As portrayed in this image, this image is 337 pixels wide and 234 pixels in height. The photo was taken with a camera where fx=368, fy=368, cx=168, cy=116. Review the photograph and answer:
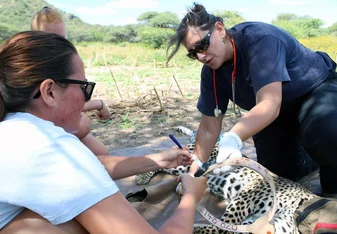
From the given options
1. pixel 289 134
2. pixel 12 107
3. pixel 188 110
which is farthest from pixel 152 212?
pixel 188 110

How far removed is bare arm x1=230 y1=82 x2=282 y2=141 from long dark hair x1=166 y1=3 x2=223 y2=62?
0.64 metres

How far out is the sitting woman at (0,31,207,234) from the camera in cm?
128

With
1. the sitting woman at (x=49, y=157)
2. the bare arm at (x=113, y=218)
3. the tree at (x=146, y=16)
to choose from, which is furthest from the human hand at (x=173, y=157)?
the tree at (x=146, y=16)

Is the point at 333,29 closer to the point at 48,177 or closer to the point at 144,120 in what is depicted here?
the point at 144,120

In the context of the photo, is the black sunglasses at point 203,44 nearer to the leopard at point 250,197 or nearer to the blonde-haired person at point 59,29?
the leopard at point 250,197

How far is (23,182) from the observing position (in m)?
1.27

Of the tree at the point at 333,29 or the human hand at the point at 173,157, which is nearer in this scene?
the human hand at the point at 173,157

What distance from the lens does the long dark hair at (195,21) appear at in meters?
2.64

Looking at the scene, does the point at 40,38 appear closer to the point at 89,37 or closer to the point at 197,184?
the point at 197,184

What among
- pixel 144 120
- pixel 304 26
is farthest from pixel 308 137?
pixel 304 26

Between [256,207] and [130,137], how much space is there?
2.51 metres

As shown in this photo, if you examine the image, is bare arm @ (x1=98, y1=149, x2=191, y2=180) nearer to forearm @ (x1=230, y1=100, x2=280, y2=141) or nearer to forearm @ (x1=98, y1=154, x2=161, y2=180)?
forearm @ (x1=98, y1=154, x2=161, y2=180)

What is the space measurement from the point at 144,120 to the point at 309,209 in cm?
369

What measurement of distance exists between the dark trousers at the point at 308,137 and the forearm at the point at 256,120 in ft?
2.02
